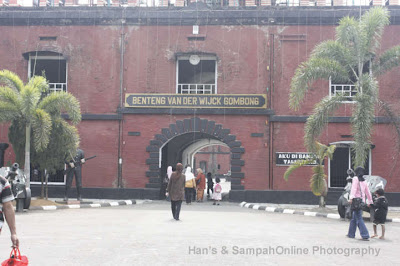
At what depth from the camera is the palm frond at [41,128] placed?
18.3 m

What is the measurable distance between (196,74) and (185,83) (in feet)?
2.03

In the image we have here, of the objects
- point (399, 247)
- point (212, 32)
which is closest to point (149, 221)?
point (399, 247)

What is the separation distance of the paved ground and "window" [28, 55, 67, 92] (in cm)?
1100

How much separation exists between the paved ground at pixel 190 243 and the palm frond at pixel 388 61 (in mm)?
6407

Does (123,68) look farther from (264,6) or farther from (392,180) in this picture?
(392,180)

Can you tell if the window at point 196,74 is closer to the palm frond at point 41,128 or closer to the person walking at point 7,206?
the palm frond at point 41,128

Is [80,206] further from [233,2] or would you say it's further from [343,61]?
[233,2]

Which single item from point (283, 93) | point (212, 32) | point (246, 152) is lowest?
point (246, 152)

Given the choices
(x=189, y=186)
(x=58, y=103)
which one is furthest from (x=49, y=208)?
(x=189, y=186)

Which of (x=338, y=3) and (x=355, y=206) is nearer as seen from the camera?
(x=355, y=206)

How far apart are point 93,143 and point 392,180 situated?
12.3m

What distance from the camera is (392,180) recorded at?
22.8 meters

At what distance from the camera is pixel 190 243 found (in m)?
9.87

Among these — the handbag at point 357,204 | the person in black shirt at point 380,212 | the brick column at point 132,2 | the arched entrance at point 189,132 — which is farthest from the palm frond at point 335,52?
the brick column at point 132,2
